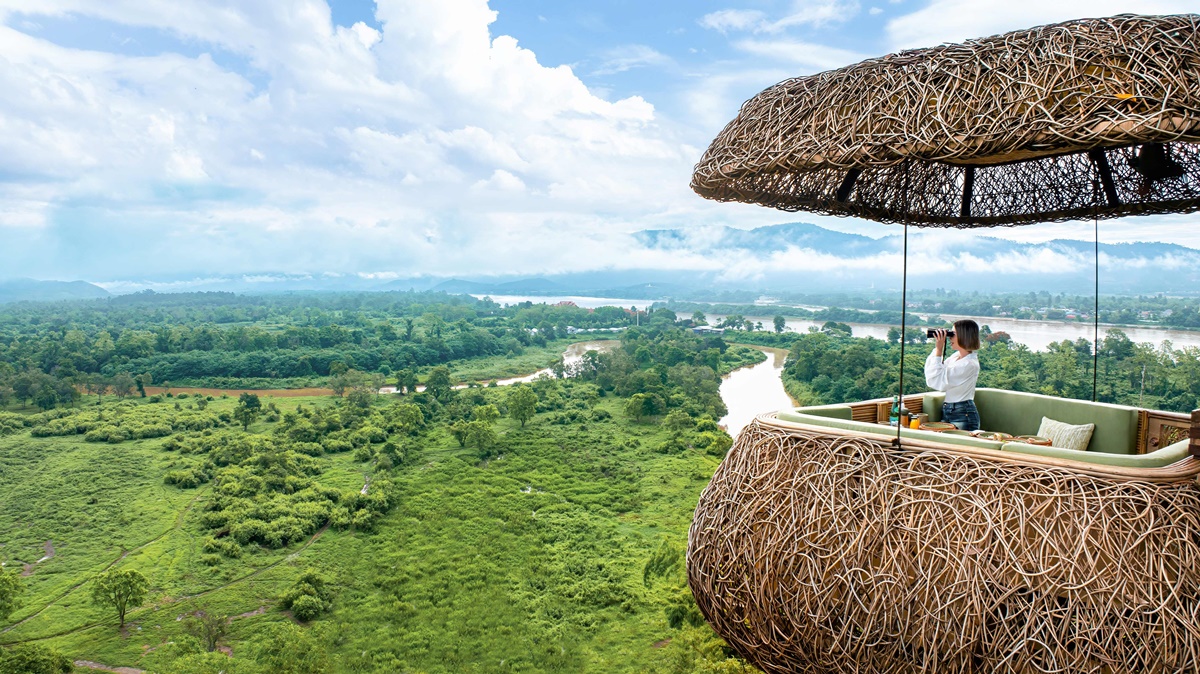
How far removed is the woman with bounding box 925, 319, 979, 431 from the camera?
5145mm

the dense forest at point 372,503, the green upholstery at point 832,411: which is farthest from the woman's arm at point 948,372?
the dense forest at point 372,503

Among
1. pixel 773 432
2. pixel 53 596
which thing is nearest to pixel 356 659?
pixel 53 596

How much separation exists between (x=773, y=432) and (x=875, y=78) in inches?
84.3

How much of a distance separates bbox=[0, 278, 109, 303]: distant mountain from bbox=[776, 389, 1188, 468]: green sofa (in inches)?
6649

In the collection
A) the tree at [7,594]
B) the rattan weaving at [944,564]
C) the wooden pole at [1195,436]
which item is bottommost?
the tree at [7,594]

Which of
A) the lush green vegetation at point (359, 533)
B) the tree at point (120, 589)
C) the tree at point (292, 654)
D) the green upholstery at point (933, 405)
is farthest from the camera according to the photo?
the tree at point (120, 589)

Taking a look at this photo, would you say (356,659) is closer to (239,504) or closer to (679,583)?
(679,583)

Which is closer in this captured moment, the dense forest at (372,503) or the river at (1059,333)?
the dense forest at (372,503)

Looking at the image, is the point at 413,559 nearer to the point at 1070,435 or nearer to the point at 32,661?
the point at 32,661

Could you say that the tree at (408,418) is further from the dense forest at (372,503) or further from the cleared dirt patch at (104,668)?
the cleared dirt patch at (104,668)

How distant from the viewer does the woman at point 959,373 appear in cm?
514

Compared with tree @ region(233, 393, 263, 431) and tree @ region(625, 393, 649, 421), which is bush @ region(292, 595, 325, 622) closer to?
tree @ region(233, 393, 263, 431)

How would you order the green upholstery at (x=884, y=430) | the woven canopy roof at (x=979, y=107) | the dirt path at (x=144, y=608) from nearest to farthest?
the woven canopy roof at (x=979, y=107) < the green upholstery at (x=884, y=430) < the dirt path at (x=144, y=608)

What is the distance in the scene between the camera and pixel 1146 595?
3246 millimetres
